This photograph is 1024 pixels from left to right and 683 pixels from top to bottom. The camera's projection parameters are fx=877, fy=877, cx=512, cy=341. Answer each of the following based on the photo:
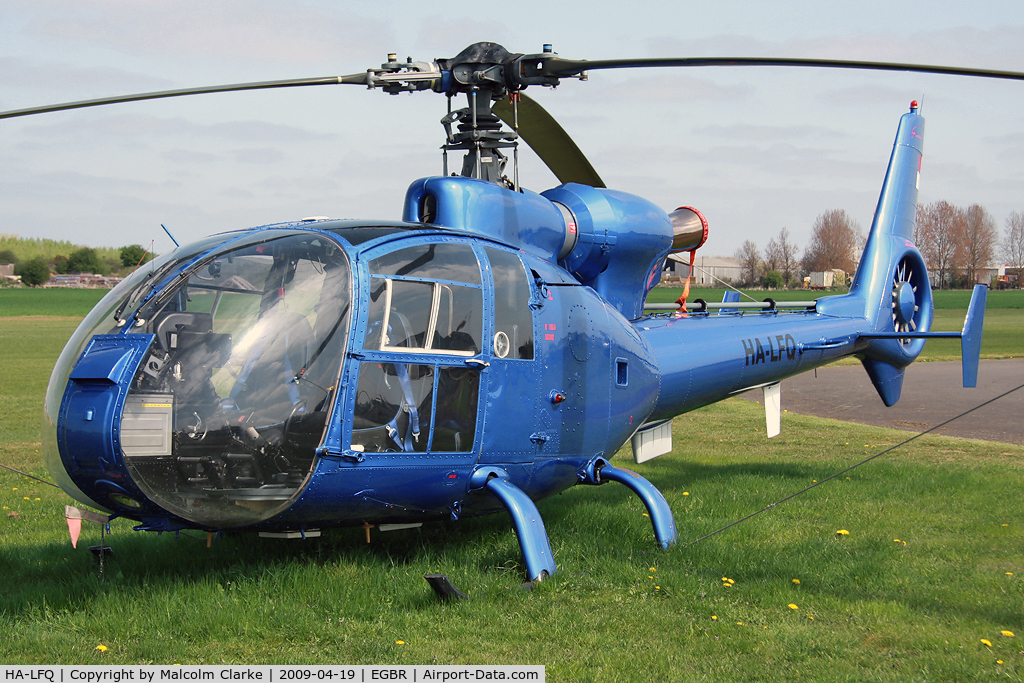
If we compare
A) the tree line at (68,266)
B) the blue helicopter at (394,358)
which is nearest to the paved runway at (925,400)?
the blue helicopter at (394,358)

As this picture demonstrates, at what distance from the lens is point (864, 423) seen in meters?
16.1

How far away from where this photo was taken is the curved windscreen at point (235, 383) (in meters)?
4.81

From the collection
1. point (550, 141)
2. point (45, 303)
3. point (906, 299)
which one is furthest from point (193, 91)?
point (45, 303)

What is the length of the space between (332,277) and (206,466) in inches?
52.3

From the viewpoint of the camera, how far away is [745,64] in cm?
507

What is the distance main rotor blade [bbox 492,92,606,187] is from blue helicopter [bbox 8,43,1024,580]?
0.02 meters

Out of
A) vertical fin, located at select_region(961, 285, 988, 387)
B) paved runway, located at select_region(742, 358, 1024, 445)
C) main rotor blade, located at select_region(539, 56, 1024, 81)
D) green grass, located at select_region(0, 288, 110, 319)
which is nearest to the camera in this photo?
main rotor blade, located at select_region(539, 56, 1024, 81)

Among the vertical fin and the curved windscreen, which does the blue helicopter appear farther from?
the vertical fin

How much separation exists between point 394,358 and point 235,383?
0.95 metres

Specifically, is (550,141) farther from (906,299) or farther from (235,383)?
(906,299)

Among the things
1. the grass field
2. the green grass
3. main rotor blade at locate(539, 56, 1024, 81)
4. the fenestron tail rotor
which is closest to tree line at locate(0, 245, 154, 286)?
the green grass

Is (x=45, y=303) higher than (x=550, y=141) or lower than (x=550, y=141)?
lower

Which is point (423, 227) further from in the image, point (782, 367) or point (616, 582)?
point (782, 367)

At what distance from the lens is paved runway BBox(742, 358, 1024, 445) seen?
51.4 feet
